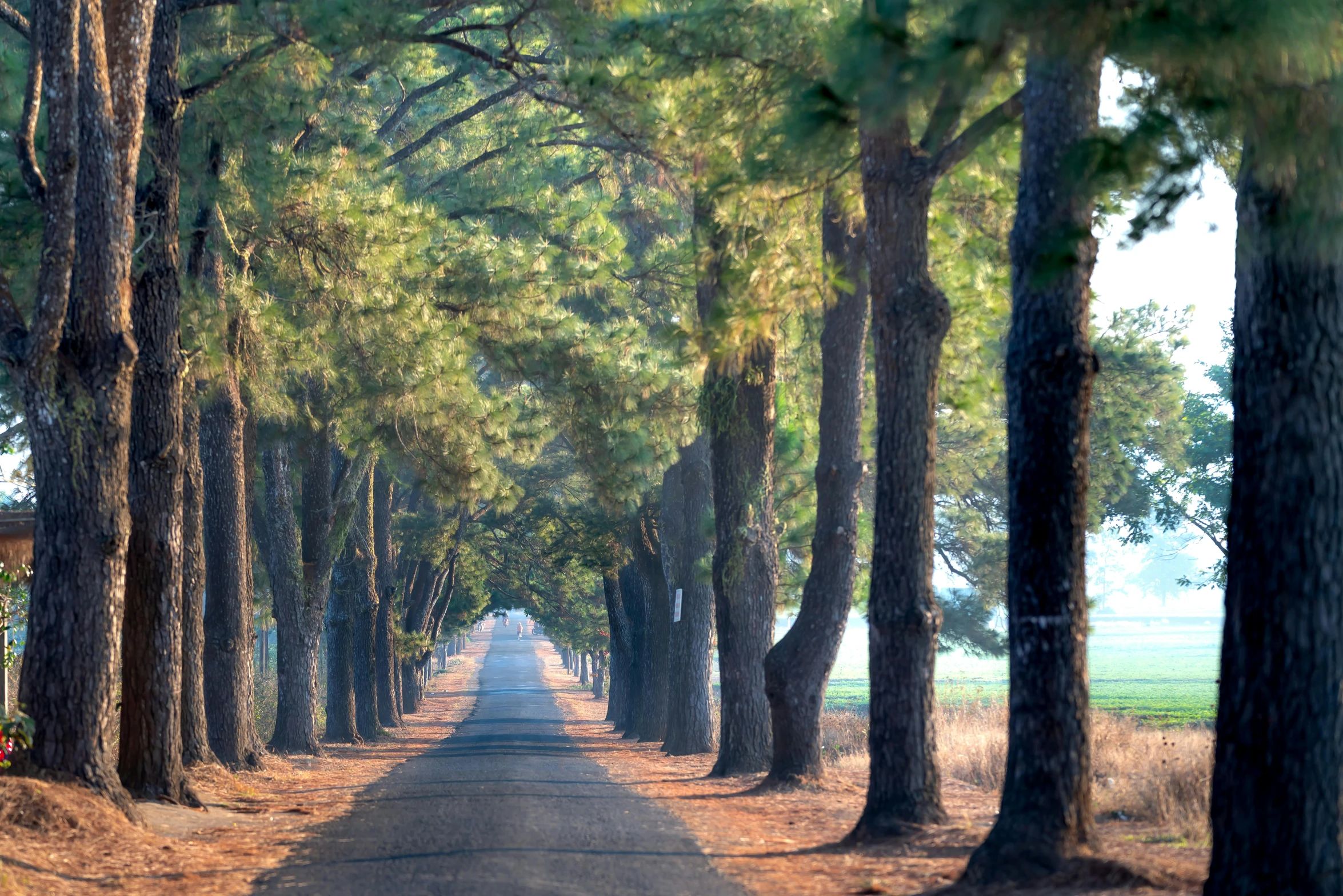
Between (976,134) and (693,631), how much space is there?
13.9 metres

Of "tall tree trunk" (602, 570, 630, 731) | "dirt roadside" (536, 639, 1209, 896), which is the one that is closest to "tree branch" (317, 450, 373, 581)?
"tall tree trunk" (602, 570, 630, 731)

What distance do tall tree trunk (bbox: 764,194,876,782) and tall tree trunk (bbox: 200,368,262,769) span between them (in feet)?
24.2

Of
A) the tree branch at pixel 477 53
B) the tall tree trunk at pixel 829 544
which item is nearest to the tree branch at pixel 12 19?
the tree branch at pixel 477 53

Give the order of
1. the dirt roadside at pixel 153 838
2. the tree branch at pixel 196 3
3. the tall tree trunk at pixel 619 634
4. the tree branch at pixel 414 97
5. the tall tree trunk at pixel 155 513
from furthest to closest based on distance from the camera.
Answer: the tall tree trunk at pixel 619 634, the tree branch at pixel 414 97, the tree branch at pixel 196 3, the tall tree trunk at pixel 155 513, the dirt roadside at pixel 153 838

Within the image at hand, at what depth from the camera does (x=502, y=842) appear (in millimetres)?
9898

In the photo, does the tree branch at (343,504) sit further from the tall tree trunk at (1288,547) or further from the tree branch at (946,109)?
the tall tree trunk at (1288,547)

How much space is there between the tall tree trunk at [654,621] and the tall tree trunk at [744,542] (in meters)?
9.08

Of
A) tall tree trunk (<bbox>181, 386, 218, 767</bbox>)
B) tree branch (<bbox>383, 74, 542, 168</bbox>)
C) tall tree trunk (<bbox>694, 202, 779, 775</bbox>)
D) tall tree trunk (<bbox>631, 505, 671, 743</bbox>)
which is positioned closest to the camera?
tall tree trunk (<bbox>181, 386, 218, 767</bbox>)

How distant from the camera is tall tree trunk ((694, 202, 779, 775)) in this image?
54.2ft

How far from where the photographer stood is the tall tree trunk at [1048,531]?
7910 mm

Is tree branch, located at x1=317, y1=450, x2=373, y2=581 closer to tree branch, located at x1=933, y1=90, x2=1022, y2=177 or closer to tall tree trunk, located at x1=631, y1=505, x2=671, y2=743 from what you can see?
tall tree trunk, located at x1=631, y1=505, x2=671, y2=743

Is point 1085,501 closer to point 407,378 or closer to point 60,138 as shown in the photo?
point 60,138

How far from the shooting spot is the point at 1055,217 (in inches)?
316

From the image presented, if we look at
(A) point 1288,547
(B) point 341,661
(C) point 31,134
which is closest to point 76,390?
(C) point 31,134
